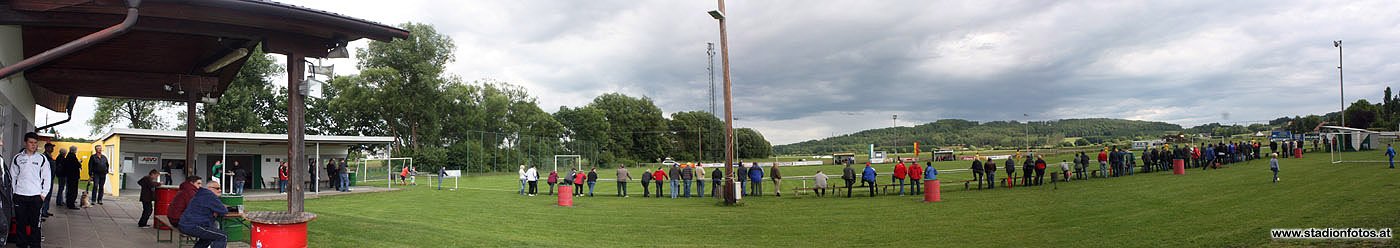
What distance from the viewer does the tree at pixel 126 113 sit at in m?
44.8

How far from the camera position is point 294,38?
298 inches

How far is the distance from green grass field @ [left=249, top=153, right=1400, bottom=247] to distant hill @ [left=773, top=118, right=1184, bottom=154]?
3767 inches

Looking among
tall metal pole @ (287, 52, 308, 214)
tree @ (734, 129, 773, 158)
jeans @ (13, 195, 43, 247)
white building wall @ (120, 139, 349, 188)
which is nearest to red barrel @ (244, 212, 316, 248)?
tall metal pole @ (287, 52, 308, 214)

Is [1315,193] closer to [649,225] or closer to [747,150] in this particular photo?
[649,225]

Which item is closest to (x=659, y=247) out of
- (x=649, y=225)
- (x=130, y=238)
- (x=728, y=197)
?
(x=649, y=225)

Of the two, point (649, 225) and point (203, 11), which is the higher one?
point (203, 11)

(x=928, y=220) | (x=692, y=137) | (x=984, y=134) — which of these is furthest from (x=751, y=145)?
(x=928, y=220)

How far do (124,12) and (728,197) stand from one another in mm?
13594

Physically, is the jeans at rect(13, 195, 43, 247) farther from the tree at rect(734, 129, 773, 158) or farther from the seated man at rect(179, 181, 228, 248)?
the tree at rect(734, 129, 773, 158)

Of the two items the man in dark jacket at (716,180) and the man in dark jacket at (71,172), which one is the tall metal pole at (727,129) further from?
the man in dark jacket at (71,172)

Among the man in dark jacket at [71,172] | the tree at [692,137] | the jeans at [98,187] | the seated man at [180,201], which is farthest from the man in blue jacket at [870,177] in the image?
the tree at [692,137]

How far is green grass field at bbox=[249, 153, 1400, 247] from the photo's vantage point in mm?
9547

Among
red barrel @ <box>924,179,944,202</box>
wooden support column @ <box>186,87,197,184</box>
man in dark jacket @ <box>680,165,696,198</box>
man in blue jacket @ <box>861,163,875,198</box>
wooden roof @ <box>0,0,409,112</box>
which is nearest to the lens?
wooden roof @ <box>0,0,409,112</box>

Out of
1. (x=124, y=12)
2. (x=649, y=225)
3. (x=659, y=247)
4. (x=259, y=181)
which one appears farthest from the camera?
(x=259, y=181)
